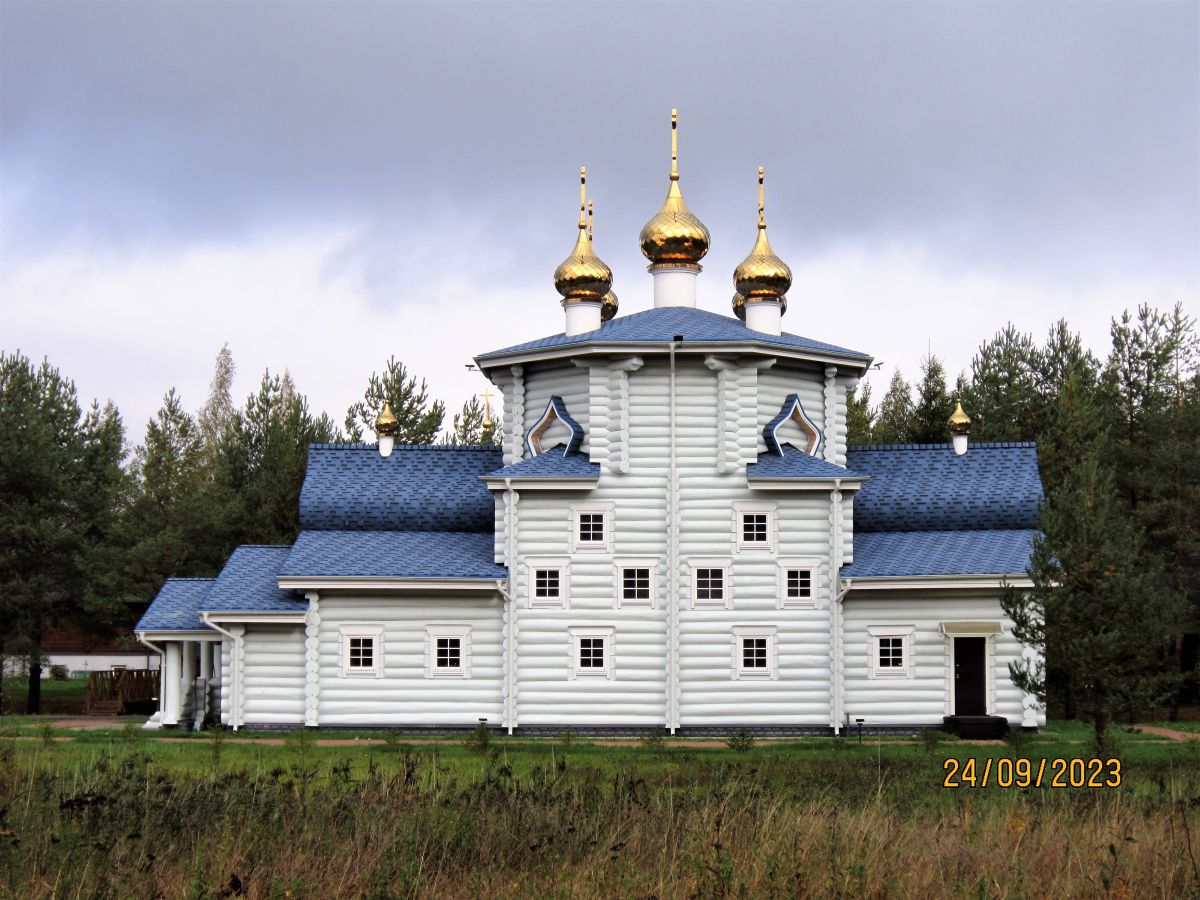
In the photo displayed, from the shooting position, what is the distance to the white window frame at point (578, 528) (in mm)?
29172

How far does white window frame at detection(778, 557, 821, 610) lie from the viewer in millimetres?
29125

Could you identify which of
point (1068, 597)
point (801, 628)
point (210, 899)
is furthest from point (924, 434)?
point (210, 899)

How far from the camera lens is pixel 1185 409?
4091cm

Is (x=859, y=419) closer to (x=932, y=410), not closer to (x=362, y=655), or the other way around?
(x=932, y=410)

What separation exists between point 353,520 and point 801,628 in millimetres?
9268

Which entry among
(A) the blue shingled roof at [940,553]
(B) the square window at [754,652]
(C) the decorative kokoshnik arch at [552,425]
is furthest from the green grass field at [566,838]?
(C) the decorative kokoshnik arch at [552,425]

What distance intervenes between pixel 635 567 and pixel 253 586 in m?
7.39

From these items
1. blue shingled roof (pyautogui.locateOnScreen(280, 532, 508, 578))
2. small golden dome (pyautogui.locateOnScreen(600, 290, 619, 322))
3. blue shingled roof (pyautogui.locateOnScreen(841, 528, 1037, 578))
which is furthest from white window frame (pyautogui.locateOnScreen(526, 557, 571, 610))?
small golden dome (pyautogui.locateOnScreen(600, 290, 619, 322))

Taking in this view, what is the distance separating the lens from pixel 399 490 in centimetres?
3180

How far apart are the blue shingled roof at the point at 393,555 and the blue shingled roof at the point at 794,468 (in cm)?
514

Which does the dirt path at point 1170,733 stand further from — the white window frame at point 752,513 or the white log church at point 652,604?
the white window frame at point 752,513

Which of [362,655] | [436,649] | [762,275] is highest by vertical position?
[762,275]

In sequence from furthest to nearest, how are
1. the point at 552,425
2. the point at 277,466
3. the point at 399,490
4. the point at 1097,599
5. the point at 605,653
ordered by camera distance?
the point at 277,466
the point at 399,490
the point at 552,425
the point at 605,653
the point at 1097,599
